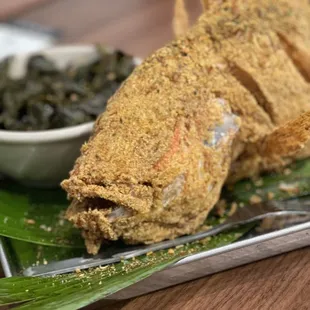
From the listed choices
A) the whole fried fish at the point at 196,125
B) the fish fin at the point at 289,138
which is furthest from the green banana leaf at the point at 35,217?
the fish fin at the point at 289,138

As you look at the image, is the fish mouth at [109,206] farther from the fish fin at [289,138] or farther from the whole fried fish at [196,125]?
the fish fin at [289,138]

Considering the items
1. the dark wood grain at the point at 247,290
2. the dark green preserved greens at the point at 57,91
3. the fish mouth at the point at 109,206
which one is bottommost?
the dark wood grain at the point at 247,290

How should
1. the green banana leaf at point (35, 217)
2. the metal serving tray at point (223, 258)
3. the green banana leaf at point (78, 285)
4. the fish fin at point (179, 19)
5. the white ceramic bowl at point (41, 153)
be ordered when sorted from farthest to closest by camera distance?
the fish fin at point (179, 19)
the white ceramic bowl at point (41, 153)
the green banana leaf at point (35, 217)
the metal serving tray at point (223, 258)
the green banana leaf at point (78, 285)

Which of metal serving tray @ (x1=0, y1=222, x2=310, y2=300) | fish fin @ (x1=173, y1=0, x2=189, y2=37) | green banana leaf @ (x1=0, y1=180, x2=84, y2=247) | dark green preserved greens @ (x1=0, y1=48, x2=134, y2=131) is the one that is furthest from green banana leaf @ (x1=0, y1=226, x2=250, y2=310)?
fish fin @ (x1=173, y1=0, x2=189, y2=37)

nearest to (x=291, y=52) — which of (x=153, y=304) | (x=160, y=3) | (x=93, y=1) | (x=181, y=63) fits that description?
(x=181, y=63)

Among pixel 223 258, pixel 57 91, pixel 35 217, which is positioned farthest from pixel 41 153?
pixel 223 258

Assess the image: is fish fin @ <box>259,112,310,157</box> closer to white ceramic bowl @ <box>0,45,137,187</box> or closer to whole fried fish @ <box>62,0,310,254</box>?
whole fried fish @ <box>62,0,310,254</box>
